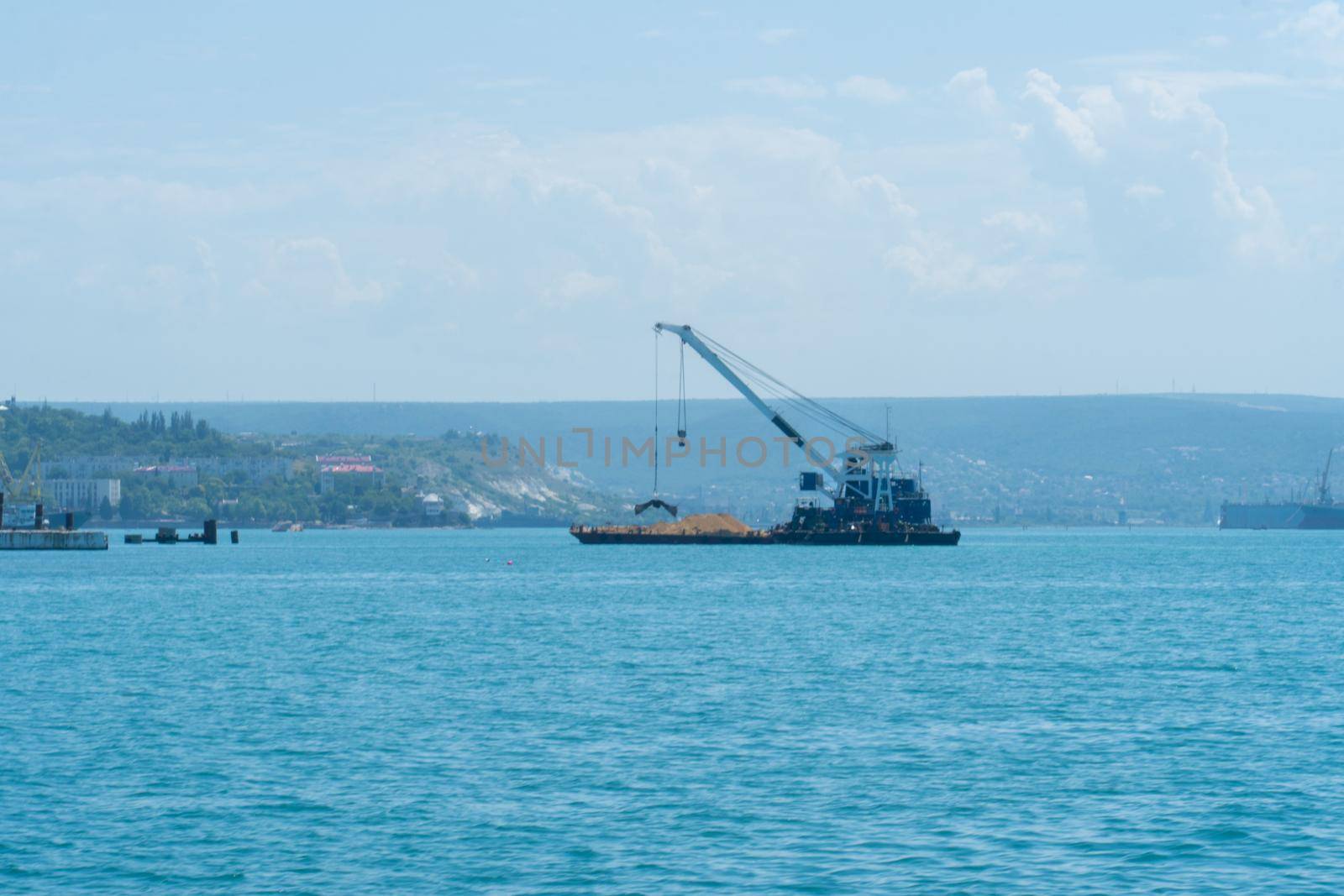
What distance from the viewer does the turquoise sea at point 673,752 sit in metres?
25.0

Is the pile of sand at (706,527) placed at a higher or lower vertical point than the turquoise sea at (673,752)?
higher

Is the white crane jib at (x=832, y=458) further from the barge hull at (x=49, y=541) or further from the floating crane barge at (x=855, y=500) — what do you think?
the barge hull at (x=49, y=541)

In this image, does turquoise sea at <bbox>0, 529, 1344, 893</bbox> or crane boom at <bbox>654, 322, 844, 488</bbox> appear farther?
crane boom at <bbox>654, 322, 844, 488</bbox>

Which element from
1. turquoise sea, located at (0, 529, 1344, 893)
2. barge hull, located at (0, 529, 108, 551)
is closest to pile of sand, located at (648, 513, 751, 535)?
barge hull, located at (0, 529, 108, 551)

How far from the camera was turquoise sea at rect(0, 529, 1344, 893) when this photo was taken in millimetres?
25047

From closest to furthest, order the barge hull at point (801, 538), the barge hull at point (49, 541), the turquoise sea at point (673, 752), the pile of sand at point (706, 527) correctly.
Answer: the turquoise sea at point (673, 752) → the barge hull at point (49, 541) → the barge hull at point (801, 538) → the pile of sand at point (706, 527)

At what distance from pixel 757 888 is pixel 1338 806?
10.9 m

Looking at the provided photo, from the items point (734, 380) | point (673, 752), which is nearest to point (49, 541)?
point (734, 380)

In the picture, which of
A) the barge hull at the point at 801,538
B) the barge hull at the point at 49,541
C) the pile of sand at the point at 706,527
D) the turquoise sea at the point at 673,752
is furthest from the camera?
the pile of sand at the point at 706,527

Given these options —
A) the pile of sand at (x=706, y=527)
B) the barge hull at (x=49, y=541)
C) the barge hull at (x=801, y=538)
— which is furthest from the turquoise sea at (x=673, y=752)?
the pile of sand at (x=706, y=527)

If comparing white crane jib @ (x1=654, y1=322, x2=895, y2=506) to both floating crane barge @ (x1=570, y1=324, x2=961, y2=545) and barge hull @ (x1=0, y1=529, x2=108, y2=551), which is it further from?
barge hull @ (x1=0, y1=529, x2=108, y2=551)

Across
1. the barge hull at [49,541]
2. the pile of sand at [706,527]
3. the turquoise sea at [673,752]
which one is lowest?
the turquoise sea at [673,752]

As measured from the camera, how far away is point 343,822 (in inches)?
1092

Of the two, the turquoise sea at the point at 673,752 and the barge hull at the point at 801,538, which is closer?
the turquoise sea at the point at 673,752
